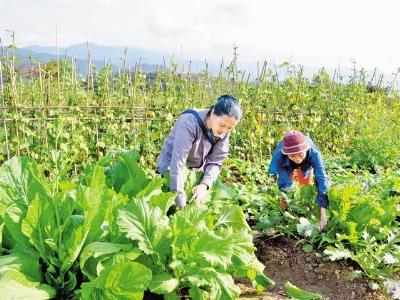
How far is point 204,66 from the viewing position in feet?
30.7

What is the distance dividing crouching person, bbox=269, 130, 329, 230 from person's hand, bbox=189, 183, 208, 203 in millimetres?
781

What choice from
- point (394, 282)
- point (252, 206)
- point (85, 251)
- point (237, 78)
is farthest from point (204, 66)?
point (85, 251)

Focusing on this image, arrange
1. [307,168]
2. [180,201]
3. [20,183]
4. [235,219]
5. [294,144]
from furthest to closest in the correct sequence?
[307,168]
[294,144]
[235,219]
[180,201]
[20,183]

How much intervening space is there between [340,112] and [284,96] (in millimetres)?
1532

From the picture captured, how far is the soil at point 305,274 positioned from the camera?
3.53 m

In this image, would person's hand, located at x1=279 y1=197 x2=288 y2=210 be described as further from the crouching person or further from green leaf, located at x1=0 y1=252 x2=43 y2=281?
green leaf, located at x1=0 y1=252 x2=43 y2=281

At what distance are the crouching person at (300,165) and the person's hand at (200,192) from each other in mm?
781

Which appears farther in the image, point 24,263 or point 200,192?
point 200,192

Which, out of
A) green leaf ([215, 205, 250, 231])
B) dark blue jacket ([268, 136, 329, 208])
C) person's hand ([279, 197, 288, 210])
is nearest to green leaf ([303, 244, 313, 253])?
dark blue jacket ([268, 136, 329, 208])

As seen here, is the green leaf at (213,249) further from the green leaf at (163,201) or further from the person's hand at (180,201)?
the person's hand at (180,201)

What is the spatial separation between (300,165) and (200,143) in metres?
1.14

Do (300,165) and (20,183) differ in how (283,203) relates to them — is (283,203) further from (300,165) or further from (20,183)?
(20,183)

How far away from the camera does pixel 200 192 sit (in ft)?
11.7

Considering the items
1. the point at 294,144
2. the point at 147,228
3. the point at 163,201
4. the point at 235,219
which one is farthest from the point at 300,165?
the point at 147,228
